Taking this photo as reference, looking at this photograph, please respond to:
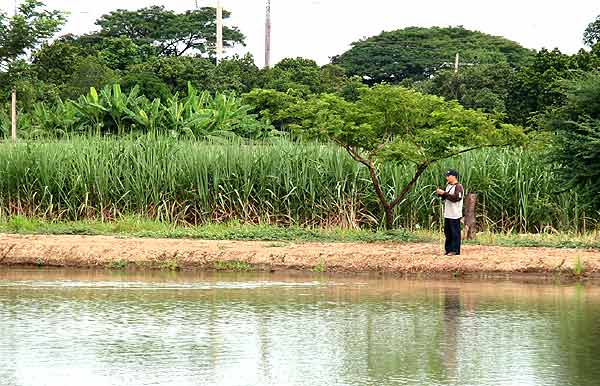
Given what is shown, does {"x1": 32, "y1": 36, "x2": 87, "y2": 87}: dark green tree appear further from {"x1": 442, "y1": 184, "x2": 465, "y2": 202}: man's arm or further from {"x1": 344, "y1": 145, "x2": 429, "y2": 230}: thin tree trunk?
{"x1": 442, "y1": 184, "x2": 465, "y2": 202}: man's arm

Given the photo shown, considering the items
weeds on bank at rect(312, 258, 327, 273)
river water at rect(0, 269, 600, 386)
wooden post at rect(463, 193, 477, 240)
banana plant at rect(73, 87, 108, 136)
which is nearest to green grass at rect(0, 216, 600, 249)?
wooden post at rect(463, 193, 477, 240)

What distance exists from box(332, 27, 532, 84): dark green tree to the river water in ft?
182

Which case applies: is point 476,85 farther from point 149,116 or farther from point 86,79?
point 149,116

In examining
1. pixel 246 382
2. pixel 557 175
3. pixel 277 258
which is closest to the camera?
pixel 246 382

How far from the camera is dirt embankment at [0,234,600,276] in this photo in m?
17.8

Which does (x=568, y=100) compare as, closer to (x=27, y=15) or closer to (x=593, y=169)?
(x=593, y=169)

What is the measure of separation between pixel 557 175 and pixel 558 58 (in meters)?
22.5

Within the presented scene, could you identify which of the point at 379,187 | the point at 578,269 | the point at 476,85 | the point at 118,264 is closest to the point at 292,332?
the point at 578,269

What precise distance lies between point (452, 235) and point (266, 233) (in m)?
3.80

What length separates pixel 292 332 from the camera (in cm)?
1173

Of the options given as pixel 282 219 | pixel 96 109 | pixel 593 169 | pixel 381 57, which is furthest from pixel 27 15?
pixel 381 57

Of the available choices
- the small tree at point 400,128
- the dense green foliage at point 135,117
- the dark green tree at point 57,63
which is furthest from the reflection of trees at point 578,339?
the dark green tree at point 57,63

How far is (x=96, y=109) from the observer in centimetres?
3084

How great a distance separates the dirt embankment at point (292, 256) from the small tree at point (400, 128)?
176cm
